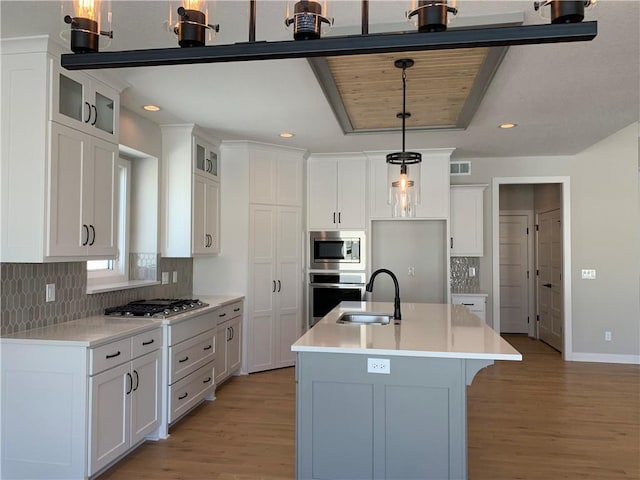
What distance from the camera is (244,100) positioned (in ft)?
11.5

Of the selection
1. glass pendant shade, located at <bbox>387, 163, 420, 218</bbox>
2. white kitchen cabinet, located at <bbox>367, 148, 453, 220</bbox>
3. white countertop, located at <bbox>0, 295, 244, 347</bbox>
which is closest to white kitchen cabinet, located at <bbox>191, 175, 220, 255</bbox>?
white countertop, located at <bbox>0, 295, 244, 347</bbox>

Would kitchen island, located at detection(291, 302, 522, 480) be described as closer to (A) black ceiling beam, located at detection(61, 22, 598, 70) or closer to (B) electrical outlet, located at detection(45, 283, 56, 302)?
(A) black ceiling beam, located at detection(61, 22, 598, 70)

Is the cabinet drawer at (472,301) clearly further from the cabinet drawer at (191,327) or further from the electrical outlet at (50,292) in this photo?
the electrical outlet at (50,292)

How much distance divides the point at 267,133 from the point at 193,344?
2208mm

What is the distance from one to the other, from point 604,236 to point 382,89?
4035mm

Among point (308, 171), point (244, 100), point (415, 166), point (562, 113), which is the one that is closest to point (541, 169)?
point (562, 113)

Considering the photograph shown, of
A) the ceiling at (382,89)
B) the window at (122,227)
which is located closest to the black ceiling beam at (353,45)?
the ceiling at (382,89)

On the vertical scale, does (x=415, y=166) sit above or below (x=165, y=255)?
above

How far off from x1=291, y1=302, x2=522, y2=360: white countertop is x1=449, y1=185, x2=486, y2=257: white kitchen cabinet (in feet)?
7.63

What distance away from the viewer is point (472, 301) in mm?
5457

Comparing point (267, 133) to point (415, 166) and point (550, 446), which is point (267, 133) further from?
point (550, 446)

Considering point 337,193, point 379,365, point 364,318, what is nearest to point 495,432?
point 364,318

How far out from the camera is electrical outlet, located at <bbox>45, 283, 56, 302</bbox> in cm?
291

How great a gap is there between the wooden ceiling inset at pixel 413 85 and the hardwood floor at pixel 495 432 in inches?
101
